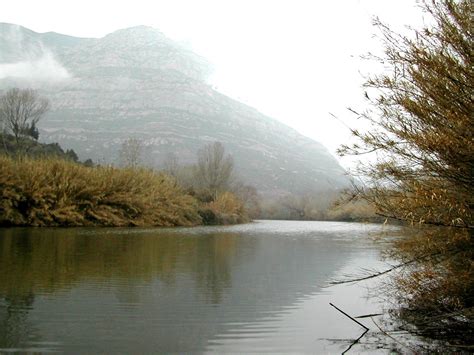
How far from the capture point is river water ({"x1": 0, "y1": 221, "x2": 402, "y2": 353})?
14.4ft

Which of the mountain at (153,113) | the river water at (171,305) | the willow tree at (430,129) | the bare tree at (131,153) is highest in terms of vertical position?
the mountain at (153,113)

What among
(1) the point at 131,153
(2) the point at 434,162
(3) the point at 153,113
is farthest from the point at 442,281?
(3) the point at 153,113

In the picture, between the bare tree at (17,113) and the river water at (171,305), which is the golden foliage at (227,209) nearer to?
the bare tree at (17,113)

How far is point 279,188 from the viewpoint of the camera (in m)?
98.6

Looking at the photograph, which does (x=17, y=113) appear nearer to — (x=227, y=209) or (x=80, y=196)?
(x=227, y=209)

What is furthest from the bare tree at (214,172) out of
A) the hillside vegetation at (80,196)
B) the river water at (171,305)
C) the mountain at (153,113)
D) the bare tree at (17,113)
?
the river water at (171,305)

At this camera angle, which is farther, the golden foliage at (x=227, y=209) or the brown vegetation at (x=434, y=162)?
the golden foliage at (x=227, y=209)

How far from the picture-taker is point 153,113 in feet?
420

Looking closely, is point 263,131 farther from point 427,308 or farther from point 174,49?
point 427,308

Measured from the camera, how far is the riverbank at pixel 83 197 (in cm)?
2248

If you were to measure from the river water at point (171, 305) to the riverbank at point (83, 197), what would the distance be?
12816mm

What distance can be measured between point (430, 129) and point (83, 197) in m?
23.1

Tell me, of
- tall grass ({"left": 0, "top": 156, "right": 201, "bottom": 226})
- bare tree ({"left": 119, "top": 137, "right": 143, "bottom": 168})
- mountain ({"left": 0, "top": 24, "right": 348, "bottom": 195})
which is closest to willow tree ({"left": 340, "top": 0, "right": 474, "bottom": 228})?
tall grass ({"left": 0, "top": 156, "right": 201, "bottom": 226})

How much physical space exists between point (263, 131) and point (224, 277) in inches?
5385
